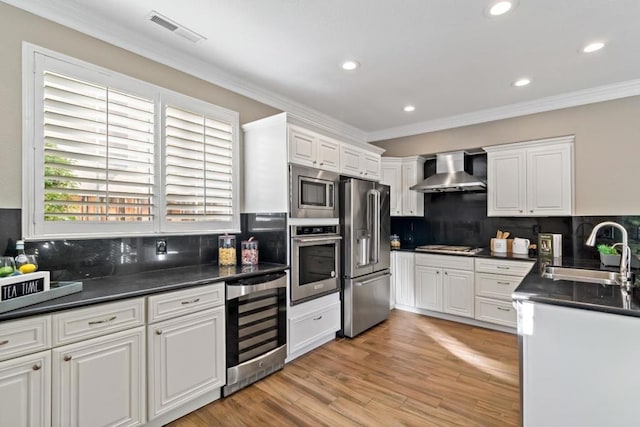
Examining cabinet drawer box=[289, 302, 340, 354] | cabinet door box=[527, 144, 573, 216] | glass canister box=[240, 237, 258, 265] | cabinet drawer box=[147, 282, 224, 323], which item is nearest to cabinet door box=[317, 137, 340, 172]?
glass canister box=[240, 237, 258, 265]

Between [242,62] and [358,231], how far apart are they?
2075mm

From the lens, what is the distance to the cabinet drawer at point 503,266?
11.4 ft

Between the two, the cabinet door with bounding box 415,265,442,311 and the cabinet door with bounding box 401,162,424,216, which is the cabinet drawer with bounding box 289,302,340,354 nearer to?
the cabinet door with bounding box 415,265,442,311

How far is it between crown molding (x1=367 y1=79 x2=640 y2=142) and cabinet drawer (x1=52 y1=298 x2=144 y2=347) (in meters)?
4.16

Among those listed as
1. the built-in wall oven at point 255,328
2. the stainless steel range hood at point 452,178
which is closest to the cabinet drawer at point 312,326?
the built-in wall oven at point 255,328

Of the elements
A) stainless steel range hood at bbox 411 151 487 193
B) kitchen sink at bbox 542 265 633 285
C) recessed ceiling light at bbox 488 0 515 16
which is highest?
recessed ceiling light at bbox 488 0 515 16

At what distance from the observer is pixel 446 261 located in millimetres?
4020

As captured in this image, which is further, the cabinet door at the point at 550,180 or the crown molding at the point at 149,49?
the cabinet door at the point at 550,180

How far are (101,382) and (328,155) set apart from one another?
2.61 metres

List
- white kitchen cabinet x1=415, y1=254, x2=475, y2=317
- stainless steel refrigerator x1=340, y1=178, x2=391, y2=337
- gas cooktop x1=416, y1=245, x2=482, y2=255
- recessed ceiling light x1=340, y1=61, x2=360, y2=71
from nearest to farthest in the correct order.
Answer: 1. recessed ceiling light x1=340, y1=61, x2=360, y2=71
2. stainless steel refrigerator x1=340, y1=178, x2=391, y2=337
3. white kitchen cabinet x1=415, y1=254, x2=475, y2=317
4. gas cooktop x1=416, y1=245, x2=482, y2=255

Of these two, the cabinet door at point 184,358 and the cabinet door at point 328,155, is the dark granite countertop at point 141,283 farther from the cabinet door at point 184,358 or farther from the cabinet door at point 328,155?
the cabinet door at point 328,155

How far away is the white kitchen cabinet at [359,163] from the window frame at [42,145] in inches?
57.7

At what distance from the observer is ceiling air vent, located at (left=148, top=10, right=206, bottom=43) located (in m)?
2.15

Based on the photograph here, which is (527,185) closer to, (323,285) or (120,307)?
A: (323,285)
